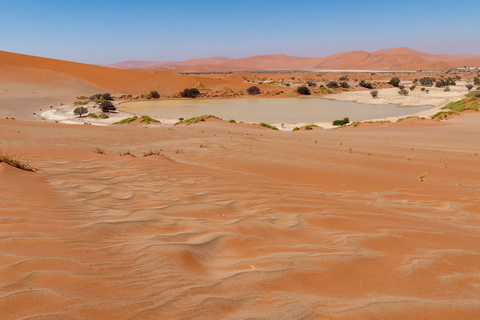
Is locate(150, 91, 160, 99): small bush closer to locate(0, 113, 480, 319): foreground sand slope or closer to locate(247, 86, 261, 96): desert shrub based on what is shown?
locate(247, 86, 261, 96): desert shrub

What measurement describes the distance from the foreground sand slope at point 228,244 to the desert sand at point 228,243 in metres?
0.01

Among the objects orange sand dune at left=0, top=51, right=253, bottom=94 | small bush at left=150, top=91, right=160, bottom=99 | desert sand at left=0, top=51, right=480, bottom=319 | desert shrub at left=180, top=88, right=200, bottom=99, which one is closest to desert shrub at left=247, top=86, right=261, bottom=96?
orange sand dune at left=0, top=51, right=253, bottom=94

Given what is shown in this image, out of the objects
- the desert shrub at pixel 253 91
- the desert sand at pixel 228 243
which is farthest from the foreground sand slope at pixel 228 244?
the desert shrub at pixel 253 91

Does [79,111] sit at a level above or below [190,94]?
below

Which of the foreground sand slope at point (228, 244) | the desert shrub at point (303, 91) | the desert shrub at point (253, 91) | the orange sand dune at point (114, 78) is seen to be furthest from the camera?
the orange sand dune at point (114, 78)

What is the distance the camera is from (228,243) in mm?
3627

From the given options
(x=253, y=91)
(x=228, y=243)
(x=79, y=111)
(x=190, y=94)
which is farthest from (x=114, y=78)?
(x=228, y=243)

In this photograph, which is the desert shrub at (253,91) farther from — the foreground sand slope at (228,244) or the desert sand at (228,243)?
the foreground sand slope at (228,244)

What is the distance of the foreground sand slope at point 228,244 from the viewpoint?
2297mm

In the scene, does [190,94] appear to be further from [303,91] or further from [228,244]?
[228,244]

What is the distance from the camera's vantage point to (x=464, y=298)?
2.49 meters

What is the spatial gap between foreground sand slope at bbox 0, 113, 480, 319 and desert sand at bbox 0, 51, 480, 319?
0.01 metres

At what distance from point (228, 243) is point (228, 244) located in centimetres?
2

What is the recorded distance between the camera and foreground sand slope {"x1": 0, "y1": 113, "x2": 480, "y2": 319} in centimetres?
230
